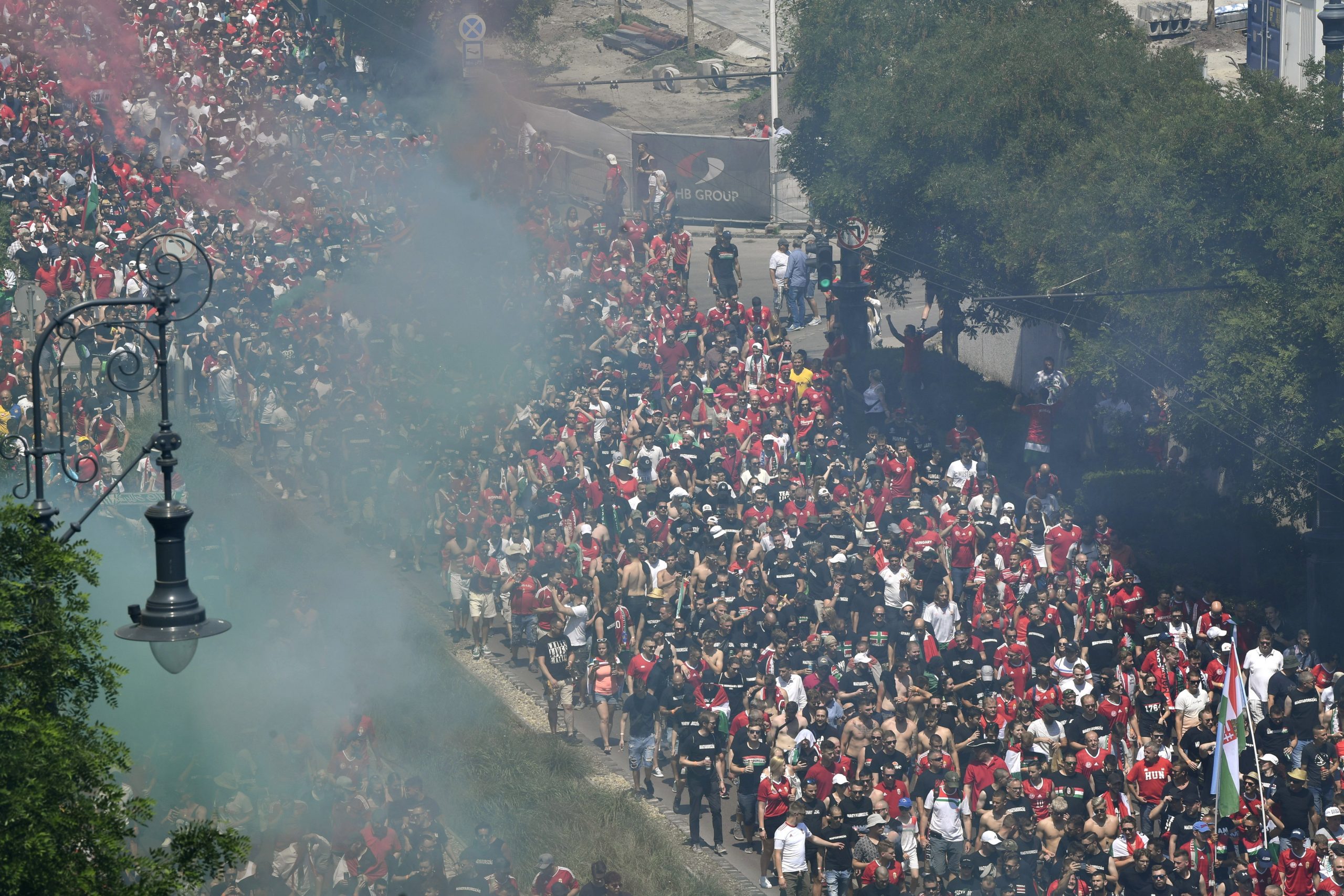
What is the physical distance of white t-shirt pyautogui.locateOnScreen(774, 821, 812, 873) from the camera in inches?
544

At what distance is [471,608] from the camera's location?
19750 mm

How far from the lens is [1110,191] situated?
2139 cm

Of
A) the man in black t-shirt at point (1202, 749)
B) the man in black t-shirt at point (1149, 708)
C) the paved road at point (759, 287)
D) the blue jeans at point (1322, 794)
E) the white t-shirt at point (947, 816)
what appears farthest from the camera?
the paved road at point (759, 287)

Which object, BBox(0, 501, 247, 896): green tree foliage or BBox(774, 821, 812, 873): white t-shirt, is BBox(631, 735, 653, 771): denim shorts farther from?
BBox(0, 501, 247, 896): green tree foliage

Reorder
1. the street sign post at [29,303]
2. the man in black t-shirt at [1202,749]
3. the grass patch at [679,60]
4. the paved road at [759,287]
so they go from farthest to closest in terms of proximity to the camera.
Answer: the grass patch at [679,60], the paved road at [759,287], the street sign post at [29,303], the man in black t-shirt at [1202,749]

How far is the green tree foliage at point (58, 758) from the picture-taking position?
19.8 ft

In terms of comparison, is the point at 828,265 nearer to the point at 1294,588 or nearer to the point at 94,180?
the point at 1294,588

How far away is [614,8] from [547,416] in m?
29.4

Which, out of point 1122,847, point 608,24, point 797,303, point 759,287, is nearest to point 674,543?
point 1122,847

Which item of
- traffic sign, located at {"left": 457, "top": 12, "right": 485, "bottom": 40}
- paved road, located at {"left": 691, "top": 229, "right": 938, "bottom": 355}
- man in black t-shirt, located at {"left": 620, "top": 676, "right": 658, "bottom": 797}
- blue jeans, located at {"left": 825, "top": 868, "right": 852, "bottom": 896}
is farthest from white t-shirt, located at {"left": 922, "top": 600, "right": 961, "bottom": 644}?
traffic sign, located at {"left": 457, "top": 12, "right": 485, "bottom": 40}

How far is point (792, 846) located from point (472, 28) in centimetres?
2637

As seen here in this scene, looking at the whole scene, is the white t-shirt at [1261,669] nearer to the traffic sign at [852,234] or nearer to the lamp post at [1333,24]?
the lamp post at [1333,24]

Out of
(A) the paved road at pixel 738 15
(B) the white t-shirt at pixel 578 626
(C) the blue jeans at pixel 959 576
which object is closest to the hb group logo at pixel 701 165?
(A) the paved road at pixel 738 15

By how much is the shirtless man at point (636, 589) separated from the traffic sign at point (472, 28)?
2130cm
